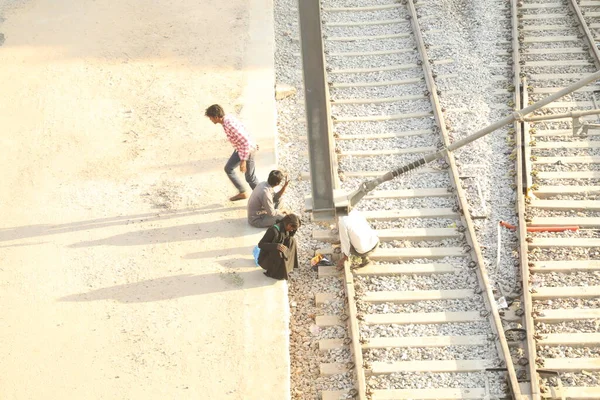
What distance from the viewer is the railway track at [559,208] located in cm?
891

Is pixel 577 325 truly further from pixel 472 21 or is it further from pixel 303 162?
pixel 472 21

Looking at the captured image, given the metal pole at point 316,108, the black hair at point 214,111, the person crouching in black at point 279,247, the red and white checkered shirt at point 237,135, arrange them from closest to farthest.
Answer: the metal pole at point 316,108 → the person crouching in black at point 279,247 → the black hair at point 214,111 → the red and white checkered shirt at point 237,135

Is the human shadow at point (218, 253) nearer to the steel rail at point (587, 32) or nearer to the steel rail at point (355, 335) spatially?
the steel rail at point (355, 335)

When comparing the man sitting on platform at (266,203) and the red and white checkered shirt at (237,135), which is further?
the red and white checkered shirt at (237,135)

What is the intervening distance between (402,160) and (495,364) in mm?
3719

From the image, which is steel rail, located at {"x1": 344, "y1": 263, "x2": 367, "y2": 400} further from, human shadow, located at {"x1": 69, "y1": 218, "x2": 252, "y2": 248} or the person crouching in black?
human shadow, located at {"x1": 69, "y1": 218, "x2": 252, "y2": 248}

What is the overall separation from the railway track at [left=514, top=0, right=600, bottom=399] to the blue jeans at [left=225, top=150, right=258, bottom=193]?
3.63 metres

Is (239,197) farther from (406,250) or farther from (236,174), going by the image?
(406,250)

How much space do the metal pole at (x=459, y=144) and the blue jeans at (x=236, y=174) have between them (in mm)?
1561

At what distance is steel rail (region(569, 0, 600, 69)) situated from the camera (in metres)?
13.0

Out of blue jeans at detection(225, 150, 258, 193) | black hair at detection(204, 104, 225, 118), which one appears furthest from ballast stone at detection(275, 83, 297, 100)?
black hair at detection(204, 104, 225, 118)

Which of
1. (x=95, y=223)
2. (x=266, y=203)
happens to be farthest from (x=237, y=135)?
(x=95, y=223)

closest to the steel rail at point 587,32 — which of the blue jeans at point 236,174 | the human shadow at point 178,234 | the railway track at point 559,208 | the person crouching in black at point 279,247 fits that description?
the railway track at point 559,208

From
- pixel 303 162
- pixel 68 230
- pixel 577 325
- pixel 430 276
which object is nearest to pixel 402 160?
pixel 303 162
